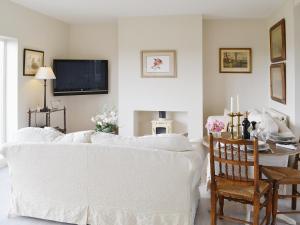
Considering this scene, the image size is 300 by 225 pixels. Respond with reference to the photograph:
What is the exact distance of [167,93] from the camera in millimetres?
6254

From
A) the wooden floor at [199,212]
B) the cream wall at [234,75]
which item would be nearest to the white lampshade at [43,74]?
the wooden floor at [199,212]

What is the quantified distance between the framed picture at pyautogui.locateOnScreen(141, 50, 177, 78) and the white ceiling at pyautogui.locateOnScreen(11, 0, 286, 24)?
770 millimetres

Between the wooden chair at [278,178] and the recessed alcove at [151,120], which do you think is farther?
the recessed alcove at [151,120]

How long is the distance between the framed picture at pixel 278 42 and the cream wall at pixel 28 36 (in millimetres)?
4310

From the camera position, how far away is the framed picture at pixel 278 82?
4934 millimetres

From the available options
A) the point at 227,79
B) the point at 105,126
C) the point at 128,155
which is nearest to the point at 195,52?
the point at 227,79

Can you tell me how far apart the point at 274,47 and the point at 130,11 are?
2.71m

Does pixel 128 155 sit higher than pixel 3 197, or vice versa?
pixel 128 155

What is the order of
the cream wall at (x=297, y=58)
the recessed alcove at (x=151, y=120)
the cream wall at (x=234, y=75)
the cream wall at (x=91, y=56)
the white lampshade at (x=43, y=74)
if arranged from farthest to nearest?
the cream wall at (x=91, y=56)
the recessed alcove at (x=151, y=120)
the cream wall at (x=234, y=75)
the white lampshade at (x=43, y=74)
the cream wall at (x=297, y=58)

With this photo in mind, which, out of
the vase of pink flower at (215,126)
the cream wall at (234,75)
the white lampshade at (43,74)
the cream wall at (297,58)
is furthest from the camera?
the cream wall at (234,75)

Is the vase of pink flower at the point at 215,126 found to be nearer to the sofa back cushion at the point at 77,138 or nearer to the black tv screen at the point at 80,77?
the black tv screen at the point at 80,77

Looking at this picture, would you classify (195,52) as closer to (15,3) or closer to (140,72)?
(140,72)

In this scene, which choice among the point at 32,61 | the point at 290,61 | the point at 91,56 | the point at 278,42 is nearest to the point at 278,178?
the point at 290,61

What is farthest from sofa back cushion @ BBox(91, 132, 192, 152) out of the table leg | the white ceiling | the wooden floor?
the white ceiling
